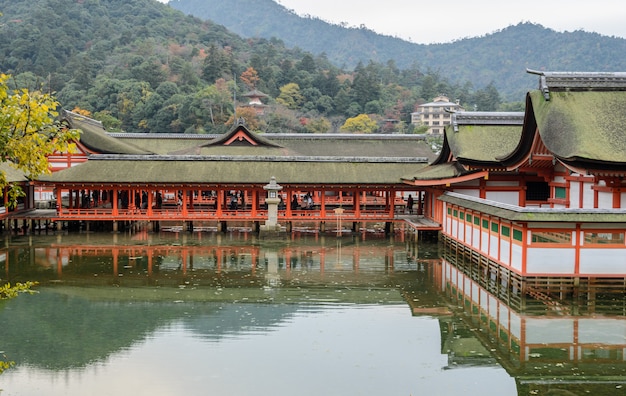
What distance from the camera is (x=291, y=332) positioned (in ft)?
52.3

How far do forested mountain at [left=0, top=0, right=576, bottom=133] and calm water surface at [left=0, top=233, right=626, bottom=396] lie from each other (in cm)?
6138

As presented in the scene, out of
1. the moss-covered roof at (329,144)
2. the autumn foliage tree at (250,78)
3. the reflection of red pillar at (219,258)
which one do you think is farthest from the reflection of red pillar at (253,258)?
the autumn foliage tree at (250,78)

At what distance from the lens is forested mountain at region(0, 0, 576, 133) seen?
91188 mm

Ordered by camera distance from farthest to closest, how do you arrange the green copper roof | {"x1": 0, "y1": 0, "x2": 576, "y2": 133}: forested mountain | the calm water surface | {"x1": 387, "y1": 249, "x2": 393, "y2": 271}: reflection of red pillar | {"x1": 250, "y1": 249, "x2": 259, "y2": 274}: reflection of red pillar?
{"x1": 0, "y1": 0, "x2": 576, "y2": 133}: forested mountain → {"x1": 387, "y1": 249, "x2": 393, "y2": 271}: reflection of red pillar → {"x1": 250, "y1": 249, "x2": 259, "y2": 274}: reflection of red pillar → the green copper roof → the calm water surface

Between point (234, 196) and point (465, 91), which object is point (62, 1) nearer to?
point (465, 91)

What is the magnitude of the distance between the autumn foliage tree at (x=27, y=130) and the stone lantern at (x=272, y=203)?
2458 cm

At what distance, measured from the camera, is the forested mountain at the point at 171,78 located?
3590 inches

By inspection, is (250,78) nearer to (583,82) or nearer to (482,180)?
(482,180)

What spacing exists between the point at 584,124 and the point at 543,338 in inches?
337

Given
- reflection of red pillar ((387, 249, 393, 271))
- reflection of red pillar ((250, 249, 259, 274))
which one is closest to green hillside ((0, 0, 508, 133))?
reflection of red pillar ((250, 249, 259, 274))

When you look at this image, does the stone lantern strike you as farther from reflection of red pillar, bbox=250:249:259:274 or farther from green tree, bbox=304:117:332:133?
green tree, bbox=304:117:332:133

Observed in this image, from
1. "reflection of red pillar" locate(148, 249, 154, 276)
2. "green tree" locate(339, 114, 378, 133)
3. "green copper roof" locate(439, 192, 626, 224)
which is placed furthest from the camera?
"green tree" locate(339, 114, 378, 133)

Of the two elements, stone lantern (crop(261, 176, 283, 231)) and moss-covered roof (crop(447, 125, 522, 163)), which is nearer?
moss-covered roof (crop(447, 125, 522, 163))

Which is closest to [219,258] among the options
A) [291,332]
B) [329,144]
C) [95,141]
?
[291,332]
